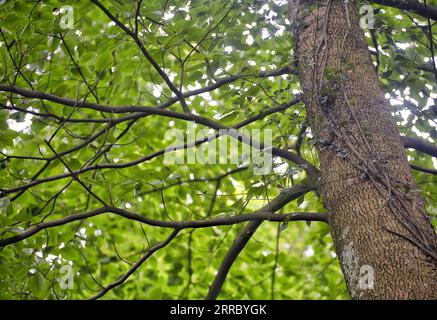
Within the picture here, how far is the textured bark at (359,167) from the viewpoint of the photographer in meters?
1.72

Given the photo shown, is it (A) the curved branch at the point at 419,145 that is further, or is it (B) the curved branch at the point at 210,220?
(A) the curved branch at the point at 419,145

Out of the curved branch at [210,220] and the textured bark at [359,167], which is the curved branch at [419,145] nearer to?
the textured bark at [359,167]

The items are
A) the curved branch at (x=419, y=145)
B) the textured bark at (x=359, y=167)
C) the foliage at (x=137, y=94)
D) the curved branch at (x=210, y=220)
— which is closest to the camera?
the textured bark at (x=359, y=167)

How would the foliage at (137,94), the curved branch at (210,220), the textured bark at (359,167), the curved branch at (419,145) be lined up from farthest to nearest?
the foliage at (137,94) < the curved branch at (419,145) < the curved branch at (210,220) < the textured bark at (359,167)

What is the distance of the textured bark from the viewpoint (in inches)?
67.9

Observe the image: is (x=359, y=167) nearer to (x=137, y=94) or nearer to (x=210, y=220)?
(x=210, y=220)

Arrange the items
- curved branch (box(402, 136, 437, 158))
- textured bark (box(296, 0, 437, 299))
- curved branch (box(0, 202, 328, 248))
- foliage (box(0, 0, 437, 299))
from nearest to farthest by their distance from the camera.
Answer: textured bark (box(296, 0, 437, 299)), curved branch (box(0, 202, 328, 248)), curved branch (box(402, 136, 437, 158)), foliage (box(0, 0, 437, 299))

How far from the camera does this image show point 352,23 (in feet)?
7.86

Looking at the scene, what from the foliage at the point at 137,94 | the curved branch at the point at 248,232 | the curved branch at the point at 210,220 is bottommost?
the curved branch at the point at 210,220

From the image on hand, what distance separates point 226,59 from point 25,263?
179 centimetres

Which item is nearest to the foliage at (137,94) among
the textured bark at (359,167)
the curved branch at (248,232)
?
the curved branch at (248,232)

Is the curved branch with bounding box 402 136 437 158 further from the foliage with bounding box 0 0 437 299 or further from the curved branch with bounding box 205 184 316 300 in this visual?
the curved branch with bounding box 205 184 316 300

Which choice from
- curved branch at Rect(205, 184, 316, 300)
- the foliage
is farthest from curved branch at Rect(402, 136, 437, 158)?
curved branch at Rect(205, 184, 316, 300)
